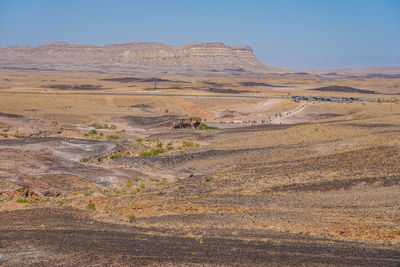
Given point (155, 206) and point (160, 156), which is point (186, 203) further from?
point (160, 156)

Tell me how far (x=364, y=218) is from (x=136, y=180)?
16651 millimetres

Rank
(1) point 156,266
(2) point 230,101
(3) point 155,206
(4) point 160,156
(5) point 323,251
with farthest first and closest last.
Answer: (2) point 230,101 → (4) point 160,156 → (3) point 155,206 → (5) point 323,251 → (1) point 156,266

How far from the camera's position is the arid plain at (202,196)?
16.4 meters

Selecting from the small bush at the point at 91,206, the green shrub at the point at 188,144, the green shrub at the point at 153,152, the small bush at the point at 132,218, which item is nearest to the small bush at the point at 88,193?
the small bush at the point at 91,206

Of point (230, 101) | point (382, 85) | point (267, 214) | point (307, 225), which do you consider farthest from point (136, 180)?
point (382, 85)

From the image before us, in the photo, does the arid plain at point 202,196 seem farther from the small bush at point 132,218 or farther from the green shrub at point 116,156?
the green shrub at point 116,156

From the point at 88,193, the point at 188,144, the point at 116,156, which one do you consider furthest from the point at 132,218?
the point at 188,144

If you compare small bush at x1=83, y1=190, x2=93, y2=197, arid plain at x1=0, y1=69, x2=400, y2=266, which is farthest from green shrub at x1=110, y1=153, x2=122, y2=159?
small bush at x1=83, y1=190, x2=93, y2=197

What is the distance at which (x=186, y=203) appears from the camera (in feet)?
80.5

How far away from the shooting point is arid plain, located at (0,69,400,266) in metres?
16.4

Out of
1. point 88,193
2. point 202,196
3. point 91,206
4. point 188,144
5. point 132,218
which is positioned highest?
point 132,218

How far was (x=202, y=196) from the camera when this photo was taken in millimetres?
27234

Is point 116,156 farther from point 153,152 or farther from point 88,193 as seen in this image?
point 88,193

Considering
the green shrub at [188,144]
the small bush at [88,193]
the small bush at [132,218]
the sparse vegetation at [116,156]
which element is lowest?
the green shrub at [188,144]
